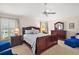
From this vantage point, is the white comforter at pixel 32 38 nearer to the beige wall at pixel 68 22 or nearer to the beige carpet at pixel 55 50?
the beige carpet at pixel 55 50

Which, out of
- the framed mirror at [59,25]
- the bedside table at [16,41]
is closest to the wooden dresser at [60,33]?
the framed mirror at [59,25]

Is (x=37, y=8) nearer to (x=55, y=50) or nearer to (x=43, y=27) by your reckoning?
(x=43, y=27)

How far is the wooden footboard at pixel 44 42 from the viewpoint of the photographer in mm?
1940

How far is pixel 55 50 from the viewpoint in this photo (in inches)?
76.3

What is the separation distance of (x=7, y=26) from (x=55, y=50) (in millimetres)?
994

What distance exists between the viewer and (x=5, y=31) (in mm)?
1932

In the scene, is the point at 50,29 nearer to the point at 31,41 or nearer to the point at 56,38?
the point at 56,38

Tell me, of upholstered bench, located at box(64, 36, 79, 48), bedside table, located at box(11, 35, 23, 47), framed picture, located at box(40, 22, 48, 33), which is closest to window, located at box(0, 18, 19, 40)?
bedside table, located at box(11, 35, 23, 47)

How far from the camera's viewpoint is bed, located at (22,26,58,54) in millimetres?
1935

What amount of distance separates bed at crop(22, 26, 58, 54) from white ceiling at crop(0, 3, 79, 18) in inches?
12.5

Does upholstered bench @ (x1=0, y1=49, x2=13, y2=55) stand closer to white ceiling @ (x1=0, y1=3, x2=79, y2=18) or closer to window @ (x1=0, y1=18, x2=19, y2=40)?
window @ (x1=0, y1=18, x2=19, y2=40)

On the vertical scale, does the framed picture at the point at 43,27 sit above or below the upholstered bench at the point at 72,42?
above

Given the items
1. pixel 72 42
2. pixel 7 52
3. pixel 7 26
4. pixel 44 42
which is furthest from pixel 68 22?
pixel 7 52

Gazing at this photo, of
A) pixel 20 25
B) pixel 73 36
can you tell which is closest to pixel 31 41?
pixel 20 25
